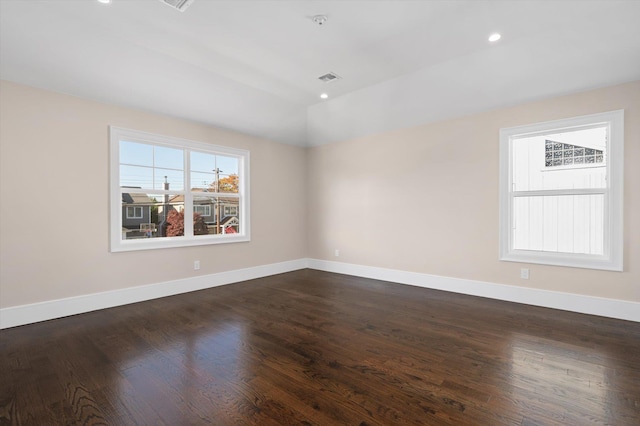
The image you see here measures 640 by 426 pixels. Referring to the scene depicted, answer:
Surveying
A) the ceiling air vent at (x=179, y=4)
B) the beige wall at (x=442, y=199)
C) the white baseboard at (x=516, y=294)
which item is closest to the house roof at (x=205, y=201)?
the beige wall at (x=442, y=199)

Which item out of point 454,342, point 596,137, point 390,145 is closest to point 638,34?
point 596,137

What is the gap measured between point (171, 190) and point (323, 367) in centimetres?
340

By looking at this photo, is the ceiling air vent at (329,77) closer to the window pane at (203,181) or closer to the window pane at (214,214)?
the window pane at (203,181)

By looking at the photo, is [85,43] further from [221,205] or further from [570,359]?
[570,359]

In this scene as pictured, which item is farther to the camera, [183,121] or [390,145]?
[390,145]

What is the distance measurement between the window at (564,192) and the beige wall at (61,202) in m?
4.58

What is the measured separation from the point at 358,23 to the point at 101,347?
3717 millimetres

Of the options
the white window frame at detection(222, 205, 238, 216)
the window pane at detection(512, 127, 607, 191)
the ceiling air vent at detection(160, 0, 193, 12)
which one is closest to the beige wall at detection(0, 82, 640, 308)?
the window pane at detection(512, 127, 607, 191)

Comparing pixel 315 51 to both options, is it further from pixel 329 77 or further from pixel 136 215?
pixel 136 215

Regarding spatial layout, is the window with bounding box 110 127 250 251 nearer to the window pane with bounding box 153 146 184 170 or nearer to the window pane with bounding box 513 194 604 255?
the window pane with bounding box 153 146 184 170

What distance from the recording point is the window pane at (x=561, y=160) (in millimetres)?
3412

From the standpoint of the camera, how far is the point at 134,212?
13.0 feet

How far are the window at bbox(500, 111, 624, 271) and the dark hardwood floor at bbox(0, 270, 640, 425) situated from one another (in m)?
0.77

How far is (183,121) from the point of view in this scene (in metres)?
4.38
